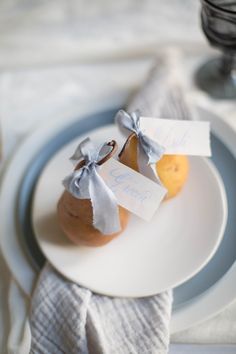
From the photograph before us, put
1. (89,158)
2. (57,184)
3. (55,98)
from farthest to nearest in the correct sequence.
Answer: (55,98), (57,184), (89,158)

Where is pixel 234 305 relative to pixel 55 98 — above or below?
below

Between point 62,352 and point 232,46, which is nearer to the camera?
point 62,352

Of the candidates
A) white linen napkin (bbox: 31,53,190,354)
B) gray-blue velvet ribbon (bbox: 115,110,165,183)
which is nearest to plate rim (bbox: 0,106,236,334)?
white linen napkin (bbox: 31,53,190,354)

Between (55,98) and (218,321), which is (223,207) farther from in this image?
(55,98)

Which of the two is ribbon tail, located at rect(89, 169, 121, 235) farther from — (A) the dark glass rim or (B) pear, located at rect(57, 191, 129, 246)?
(A) the dark glass rim

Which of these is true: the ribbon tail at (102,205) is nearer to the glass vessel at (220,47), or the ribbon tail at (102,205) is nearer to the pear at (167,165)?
the pear at (167,165)

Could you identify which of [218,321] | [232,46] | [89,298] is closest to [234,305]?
[218,321]

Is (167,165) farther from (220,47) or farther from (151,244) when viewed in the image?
(220,47)
